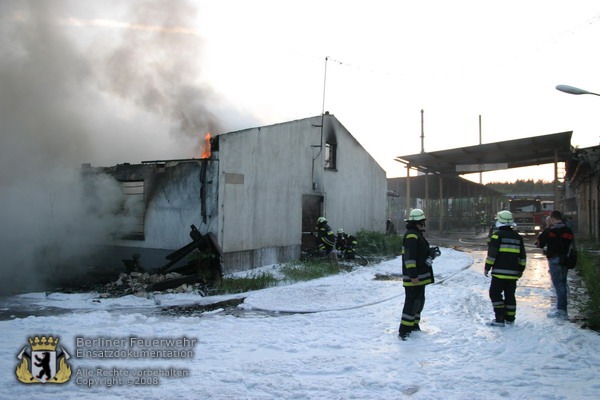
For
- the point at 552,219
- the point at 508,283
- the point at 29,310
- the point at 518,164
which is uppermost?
the point at 518,164

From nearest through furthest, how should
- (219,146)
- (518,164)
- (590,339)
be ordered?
(590,339) < (219,146) < (518,164)

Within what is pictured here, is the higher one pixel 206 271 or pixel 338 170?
pixel 338 170

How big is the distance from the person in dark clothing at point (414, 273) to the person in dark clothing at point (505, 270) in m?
1.13

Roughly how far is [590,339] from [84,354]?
6441 mm

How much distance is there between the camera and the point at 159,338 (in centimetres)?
567

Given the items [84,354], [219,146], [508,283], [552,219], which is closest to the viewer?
[84,354]

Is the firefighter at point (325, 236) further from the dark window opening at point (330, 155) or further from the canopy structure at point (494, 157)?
the canopy structure at point (494, 157)

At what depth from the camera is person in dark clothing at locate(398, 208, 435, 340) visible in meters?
5.77

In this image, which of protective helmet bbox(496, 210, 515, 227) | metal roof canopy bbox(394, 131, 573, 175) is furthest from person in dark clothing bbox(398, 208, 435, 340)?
metal roof canopy bbox(394, 131, 573, 175)

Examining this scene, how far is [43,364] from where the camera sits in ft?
15.3

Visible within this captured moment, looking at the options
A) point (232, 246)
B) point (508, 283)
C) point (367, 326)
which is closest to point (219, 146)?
point (232, 246)

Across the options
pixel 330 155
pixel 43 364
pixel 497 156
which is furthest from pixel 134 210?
pixel 497 156

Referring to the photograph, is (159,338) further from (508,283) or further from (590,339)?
(590,339)

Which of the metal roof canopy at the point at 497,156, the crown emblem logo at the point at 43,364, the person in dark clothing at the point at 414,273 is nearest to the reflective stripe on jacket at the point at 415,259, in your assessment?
the person in dark clothing at the point at 414,273
